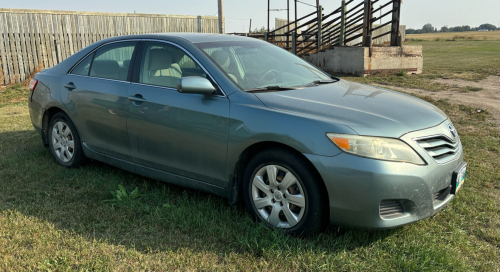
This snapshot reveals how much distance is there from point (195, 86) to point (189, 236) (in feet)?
3.86

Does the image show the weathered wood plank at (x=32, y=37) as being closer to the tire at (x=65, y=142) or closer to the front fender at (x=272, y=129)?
the tire at (x=65, y=142)

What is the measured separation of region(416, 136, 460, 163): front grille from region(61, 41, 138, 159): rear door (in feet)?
8.70

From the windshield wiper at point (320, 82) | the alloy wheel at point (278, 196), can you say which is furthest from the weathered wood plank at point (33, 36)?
the alloy wheel at point (278, 196)

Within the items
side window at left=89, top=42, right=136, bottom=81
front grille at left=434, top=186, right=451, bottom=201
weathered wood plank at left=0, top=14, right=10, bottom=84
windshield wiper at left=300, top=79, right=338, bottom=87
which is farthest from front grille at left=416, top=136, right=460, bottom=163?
weathered wood plank at left=0, top=14, right=10, bottom=84

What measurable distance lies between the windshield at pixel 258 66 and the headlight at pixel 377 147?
1038 mm

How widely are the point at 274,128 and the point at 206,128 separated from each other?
2.11 ft

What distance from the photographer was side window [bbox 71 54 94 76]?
4684 mm

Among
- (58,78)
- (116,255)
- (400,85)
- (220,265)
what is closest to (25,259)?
(116,255)

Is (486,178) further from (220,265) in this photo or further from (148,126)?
(148,126)

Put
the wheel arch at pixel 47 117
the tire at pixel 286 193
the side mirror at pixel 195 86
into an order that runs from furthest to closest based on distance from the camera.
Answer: the wheel arch at pixel 47 117 → the side mirror at pixel 195 86 → the tire at pixel 286 193

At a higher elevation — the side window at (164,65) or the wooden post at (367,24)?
the wooden post at (367,24)

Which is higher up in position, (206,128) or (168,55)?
(168,55)

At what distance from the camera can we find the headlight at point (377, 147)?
111 inches

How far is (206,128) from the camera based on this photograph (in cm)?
349
